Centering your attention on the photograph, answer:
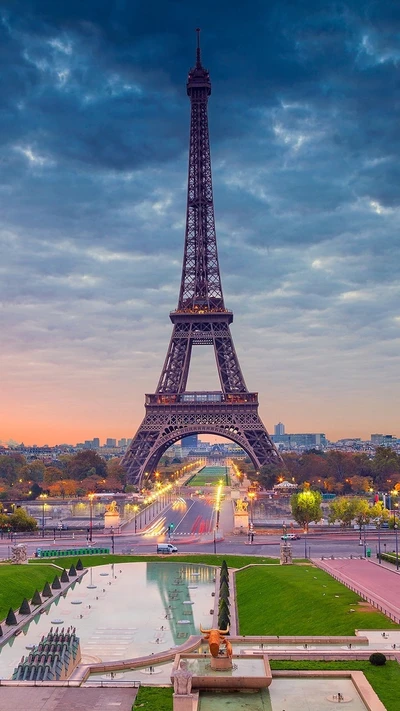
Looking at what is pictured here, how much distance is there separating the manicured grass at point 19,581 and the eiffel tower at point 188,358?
61693 mm

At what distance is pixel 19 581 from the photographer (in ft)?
190

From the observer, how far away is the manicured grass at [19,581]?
5309 cm

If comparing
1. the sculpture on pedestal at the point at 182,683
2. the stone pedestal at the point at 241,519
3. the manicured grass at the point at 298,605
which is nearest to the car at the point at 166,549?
the manicured grass at the point at 298,605

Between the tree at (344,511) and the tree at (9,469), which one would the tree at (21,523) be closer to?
the tree at (344,511)

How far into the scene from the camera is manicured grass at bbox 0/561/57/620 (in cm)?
5309

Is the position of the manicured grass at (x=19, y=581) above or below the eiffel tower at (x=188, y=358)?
below

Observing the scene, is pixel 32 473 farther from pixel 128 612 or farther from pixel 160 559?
pixel 128 612

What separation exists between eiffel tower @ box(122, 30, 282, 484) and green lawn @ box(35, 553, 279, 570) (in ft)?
177

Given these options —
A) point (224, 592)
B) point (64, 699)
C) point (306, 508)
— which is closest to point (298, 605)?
point (224, 592)

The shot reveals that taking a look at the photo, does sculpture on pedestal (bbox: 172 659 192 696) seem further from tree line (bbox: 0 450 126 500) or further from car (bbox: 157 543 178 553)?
tree line (bbox: 0 450 126 500)

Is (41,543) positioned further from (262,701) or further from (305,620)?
(262,701)

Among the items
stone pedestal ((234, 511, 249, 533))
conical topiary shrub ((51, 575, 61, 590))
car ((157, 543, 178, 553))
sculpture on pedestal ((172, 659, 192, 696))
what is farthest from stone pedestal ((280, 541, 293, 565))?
sculpture on pedestal ((172, 659, 192, 696))

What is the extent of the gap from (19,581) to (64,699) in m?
30.3

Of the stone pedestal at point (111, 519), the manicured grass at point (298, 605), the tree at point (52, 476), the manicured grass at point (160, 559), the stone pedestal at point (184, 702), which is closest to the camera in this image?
the stone pedestal at point (184, 702)
